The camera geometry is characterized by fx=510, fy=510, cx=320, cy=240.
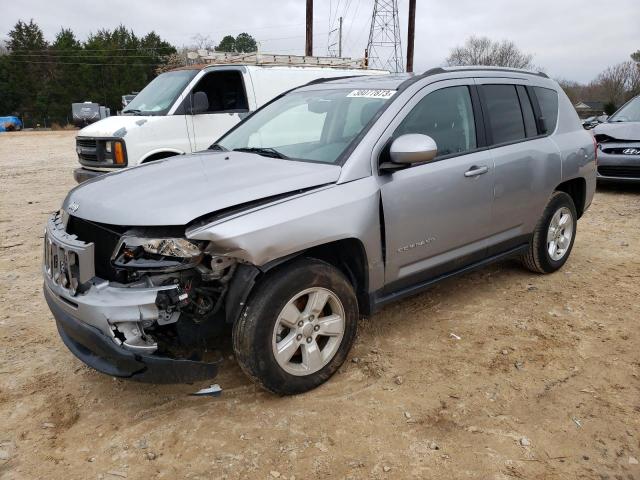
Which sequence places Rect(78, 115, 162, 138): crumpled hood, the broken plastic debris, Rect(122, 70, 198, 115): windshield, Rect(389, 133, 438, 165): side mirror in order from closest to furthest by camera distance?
the broken plastic debris < Rect(389, 133, 438, 165): side mirror < Rect(78, 115, 162, 138): crumpled hood < Rect(122, 70, 198, 115): windshield

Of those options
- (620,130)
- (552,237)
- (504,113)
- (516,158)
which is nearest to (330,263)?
(516,158)

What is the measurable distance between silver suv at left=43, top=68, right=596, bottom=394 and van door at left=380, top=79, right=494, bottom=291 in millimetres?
11

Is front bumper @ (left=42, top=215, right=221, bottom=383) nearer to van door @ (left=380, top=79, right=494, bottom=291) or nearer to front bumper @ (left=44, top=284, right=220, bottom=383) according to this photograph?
front bumper @ (left=44, top=284, right=220, bottom=383)

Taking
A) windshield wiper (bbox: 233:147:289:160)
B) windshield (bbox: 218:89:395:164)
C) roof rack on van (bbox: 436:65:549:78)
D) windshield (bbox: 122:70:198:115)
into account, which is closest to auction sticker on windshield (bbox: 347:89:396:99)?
windshield (bbox: 218:89:395:164)

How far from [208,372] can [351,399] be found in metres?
0.86

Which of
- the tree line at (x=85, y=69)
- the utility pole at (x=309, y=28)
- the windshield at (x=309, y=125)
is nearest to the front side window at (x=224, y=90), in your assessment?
the windshield at (x=309, y=125)

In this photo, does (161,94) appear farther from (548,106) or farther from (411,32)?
(411,32)

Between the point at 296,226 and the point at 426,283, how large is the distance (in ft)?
4.28

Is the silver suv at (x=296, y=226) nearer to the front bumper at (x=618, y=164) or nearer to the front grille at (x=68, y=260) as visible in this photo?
the front grille at (x=68, y=260)

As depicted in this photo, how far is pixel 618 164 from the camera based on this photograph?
28.9 ft

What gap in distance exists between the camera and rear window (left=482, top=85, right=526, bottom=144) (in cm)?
399

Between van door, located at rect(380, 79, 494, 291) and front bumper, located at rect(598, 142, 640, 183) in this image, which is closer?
van door, located at rect(380, 79, 494, 291)

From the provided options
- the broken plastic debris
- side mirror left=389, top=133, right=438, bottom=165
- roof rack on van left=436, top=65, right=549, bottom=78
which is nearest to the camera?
the broken plastic debris

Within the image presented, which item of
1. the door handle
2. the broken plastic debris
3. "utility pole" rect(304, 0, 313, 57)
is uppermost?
"utility pole" rect(304, 0, 313, 57)
